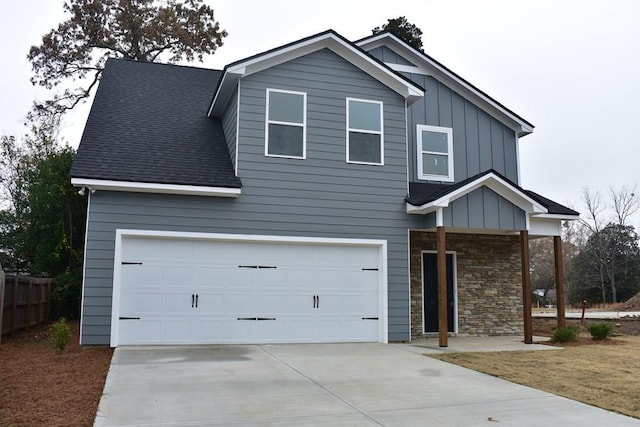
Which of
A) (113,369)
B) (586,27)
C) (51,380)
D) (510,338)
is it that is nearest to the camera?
(51,380)

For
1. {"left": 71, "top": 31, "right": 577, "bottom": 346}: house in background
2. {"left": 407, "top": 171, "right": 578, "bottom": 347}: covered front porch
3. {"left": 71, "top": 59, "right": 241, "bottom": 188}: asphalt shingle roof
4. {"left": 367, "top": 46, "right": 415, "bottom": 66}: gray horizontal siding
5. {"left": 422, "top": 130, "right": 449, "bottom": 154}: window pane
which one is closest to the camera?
{"left": 71, "top": 31, "right": 577, "bottom": 346}: house in background

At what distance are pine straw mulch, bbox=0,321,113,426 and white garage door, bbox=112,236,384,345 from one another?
1.14 metres

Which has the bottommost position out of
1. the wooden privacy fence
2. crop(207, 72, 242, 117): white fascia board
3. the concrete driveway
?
the concrete driveway

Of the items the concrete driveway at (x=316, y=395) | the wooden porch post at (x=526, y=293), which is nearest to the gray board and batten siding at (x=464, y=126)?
the wooden porch post at (x=526, y=293)

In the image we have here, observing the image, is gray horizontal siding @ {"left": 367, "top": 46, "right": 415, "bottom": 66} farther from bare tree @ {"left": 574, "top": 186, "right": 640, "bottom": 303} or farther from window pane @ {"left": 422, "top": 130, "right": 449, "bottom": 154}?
bare tree @ {"left": 574, "top": 186, "right": 640, "bottom": 303}

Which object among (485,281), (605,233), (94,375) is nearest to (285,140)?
(94,375)

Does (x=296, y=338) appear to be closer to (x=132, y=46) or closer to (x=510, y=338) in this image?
(x=510, y=338)

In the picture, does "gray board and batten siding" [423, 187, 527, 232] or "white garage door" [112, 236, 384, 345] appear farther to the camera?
"gray board and batten siding" [423, 187, 527, 232]

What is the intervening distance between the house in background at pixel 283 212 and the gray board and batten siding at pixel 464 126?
0.73 m

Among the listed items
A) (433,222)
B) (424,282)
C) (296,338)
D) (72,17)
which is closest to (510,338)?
(424,282)

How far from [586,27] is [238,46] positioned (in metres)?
15.4

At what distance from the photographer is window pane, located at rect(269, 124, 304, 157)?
11.5 meters

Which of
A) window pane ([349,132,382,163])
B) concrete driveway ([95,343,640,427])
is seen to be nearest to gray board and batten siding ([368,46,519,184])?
window pane ([349,132,382,163])

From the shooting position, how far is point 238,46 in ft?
86.5
